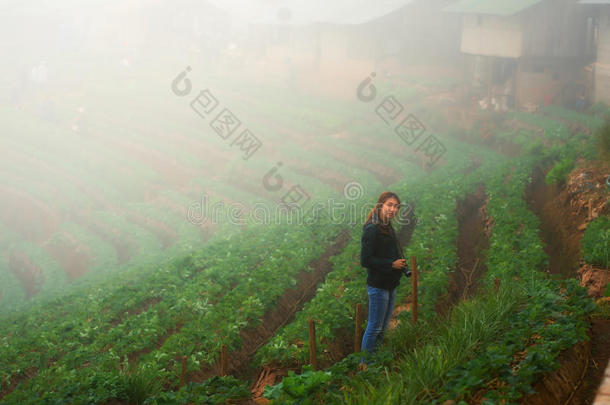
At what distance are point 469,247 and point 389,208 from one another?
8.64 meters

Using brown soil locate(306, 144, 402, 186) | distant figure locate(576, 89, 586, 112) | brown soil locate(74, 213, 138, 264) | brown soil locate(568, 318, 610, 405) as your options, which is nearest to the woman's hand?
brown soil locate(568, 318, 610, 405)

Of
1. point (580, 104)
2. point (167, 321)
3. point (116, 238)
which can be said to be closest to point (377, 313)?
point (167, 321)

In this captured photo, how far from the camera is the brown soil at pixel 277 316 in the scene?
10805 millimetres

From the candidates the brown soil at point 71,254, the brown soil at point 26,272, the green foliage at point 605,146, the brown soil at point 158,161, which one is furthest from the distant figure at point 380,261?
the brown soil at point 158,161

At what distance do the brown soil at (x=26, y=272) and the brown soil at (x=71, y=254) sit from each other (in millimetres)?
1314

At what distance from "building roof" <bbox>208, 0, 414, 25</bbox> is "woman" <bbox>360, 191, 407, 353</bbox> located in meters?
44.9

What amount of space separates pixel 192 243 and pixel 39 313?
29.6ft

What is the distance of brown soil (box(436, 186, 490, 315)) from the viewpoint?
40.0 feet

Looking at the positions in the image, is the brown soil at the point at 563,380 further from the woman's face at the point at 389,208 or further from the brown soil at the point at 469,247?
the brown soil at the point at 469,247

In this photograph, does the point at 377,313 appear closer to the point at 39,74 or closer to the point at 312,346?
the point at 312,346

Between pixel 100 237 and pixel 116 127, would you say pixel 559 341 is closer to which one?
pixel 100 237

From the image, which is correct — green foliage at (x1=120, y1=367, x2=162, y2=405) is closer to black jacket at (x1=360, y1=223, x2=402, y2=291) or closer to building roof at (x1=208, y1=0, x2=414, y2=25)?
black jacket at (x1=360, y1=223, x2=402, y2=291)

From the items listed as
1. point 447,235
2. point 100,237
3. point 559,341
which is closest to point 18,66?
point 100,237

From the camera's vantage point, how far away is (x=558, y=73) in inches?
1483
